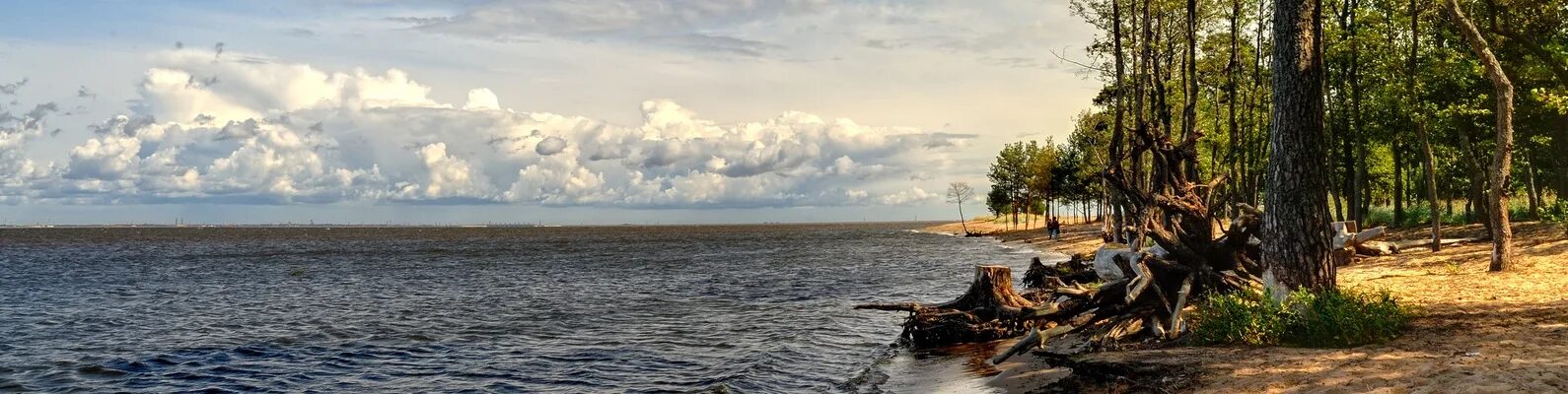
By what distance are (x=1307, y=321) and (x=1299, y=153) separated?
2.46 meters

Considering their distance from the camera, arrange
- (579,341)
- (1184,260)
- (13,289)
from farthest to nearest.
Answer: (13,289) < (579,341) < (1184,260)

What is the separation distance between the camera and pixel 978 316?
18.6m

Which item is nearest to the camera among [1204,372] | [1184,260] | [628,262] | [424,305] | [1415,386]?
[1415,386]

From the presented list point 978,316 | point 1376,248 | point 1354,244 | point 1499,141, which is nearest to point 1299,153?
point 978,316

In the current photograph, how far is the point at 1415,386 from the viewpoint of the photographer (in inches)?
372

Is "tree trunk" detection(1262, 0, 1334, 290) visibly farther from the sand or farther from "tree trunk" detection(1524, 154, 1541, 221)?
"tree trunk" detection(1524, 154, 1541, 221)

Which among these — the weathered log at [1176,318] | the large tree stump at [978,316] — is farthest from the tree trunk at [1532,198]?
the large tree stump at [978,316]

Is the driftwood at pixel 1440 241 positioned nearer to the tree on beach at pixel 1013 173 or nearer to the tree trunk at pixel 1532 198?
the tree trunk at pixel 1532 198

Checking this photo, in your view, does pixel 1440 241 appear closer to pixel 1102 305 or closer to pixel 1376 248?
pixel 1376 248

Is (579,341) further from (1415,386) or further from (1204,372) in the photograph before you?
(1415,386)

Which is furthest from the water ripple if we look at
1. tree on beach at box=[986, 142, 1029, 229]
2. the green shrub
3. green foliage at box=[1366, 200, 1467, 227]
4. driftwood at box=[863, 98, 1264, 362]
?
tree on beach at box=[986, 142, 1029, 229]

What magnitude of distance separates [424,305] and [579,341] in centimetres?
1361

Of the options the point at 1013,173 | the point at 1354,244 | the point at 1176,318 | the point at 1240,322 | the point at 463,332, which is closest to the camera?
the point at 1240,322

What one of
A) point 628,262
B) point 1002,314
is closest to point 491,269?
point 628,262
